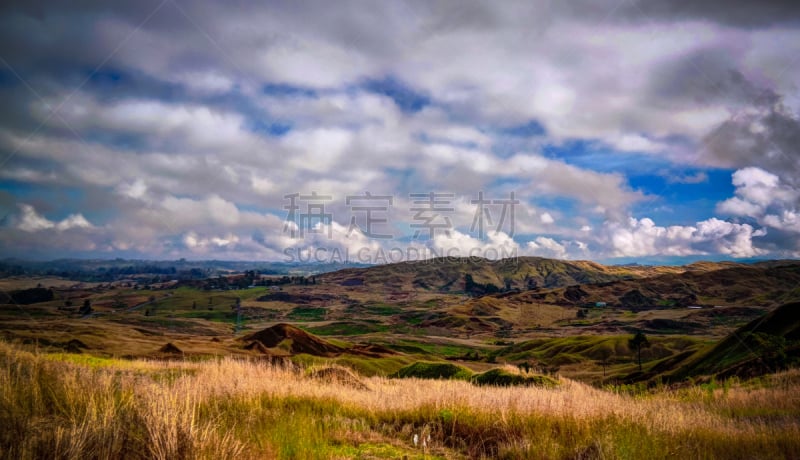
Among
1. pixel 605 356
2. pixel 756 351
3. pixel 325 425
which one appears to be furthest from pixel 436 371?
pixel 605 356

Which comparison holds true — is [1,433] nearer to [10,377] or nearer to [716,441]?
[10,377]

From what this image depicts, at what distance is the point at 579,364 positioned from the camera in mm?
96062

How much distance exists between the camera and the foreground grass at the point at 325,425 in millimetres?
5562

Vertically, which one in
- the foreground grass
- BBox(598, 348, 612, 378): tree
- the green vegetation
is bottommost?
the green vegetation

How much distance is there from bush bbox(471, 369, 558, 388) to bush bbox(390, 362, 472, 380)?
6774mm

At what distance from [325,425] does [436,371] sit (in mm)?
26094

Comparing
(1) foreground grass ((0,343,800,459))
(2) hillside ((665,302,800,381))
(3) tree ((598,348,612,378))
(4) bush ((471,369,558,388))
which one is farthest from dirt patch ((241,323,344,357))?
(1) foreground grass ((0,343,800,459))

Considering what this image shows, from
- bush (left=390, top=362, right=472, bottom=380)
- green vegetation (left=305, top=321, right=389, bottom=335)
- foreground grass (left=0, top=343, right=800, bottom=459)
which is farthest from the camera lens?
green vegetation (left=305, top=321, right=389, bottom=335)

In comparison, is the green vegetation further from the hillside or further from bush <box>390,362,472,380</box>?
bush <box>390,362,472,380</box>

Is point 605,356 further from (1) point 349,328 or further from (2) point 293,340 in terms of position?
(1) point 349,328

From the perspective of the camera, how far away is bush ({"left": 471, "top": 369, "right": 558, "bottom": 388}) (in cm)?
2088

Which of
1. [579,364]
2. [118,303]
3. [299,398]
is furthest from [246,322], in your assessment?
[299,398]

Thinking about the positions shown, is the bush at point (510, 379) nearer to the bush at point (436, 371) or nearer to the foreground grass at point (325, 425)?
the bush at point (436, 371)

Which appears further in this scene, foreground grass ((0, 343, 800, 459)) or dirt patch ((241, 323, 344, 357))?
dirt patch ((241, 323, 344, 357))
